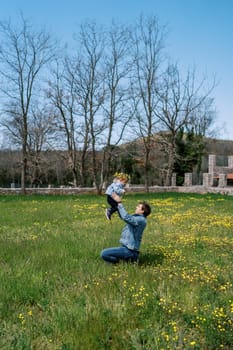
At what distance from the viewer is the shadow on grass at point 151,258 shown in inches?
318

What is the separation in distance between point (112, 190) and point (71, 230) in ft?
18.1

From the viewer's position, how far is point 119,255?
7.83 m

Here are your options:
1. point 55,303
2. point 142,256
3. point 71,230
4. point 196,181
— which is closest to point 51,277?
point 55,303

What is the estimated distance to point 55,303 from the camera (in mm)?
5695

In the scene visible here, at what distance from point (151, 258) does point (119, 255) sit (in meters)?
1.01

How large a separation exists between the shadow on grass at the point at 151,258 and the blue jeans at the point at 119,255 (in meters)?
0.32

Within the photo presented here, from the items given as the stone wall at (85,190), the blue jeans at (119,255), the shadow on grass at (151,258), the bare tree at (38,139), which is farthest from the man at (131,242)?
the bare tree at (38,139)

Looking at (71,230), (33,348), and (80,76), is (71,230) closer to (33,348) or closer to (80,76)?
(33,348)

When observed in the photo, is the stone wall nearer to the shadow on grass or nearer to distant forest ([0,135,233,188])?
distant forest ([0,135,233,188])

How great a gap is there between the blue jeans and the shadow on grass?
1.06 feet

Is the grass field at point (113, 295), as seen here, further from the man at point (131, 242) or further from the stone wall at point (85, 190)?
the stone wall at point (85, 190)

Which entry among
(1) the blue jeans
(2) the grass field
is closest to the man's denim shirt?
(1) the blue jeans

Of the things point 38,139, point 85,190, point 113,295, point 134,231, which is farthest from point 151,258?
point 38,139

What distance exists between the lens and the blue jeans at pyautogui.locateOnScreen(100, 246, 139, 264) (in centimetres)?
781
